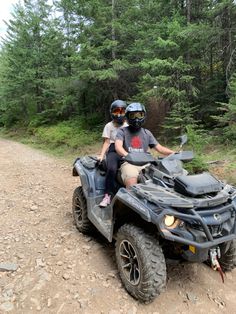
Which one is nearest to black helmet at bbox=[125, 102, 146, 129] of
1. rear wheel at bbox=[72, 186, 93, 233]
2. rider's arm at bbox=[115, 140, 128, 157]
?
rider's arm at bbox=[115, 140, 128, 157]

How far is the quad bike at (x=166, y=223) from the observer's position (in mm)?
2625

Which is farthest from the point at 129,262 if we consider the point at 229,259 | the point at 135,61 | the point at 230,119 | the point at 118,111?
the point at 135,61

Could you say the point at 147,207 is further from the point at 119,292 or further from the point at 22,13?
the point at 22,13

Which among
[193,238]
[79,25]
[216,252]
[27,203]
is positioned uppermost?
[79,25]

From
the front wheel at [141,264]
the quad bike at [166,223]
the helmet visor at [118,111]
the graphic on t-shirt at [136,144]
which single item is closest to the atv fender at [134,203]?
the quad bike at [166,223]

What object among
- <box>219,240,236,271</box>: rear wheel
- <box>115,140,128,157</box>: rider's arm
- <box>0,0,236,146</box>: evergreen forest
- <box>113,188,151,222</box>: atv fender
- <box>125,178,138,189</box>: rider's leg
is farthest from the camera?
<box>0,0,236,146</box>: evergreen forest

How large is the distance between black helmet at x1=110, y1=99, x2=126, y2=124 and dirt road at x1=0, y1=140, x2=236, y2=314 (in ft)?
5.91

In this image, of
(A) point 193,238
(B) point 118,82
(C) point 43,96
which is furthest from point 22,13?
(A) point 193,238

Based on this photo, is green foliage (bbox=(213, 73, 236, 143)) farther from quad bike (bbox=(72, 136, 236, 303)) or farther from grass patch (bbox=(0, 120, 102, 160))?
grass patch (bbox=(0, 120, 102, 160))

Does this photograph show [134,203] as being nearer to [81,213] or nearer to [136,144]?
[136,144]

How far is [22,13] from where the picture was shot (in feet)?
66.9

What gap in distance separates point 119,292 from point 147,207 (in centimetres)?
100

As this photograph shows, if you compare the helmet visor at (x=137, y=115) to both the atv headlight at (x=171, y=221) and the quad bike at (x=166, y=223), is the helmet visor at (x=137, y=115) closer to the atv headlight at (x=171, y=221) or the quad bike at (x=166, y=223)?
the quad bike at (x=166, y=223)

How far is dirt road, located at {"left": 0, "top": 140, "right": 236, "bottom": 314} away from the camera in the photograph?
291cm
